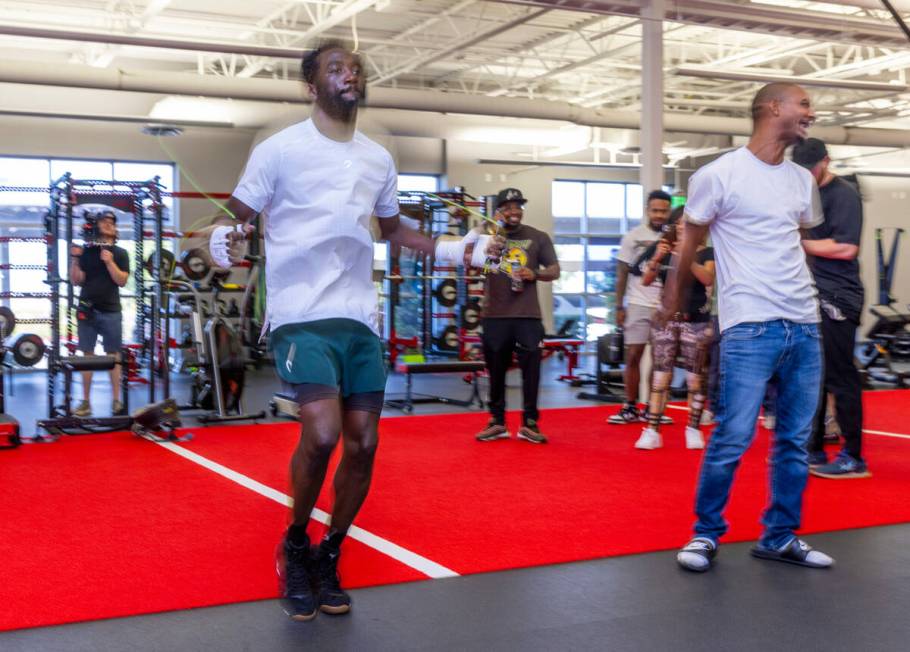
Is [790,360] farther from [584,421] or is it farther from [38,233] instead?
[38,233]

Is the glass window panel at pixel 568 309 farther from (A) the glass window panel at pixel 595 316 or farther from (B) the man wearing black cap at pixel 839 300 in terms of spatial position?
(B) the man wearing black cap at pixel 839 300

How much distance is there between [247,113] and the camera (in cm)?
1280

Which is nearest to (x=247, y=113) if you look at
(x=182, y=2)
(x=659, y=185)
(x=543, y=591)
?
(x=182, y=2)

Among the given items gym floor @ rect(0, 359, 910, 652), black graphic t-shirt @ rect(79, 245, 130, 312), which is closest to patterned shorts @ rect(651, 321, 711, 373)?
gym floor @ rect(0, 359, 910, 652)

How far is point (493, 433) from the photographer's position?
20.5ft

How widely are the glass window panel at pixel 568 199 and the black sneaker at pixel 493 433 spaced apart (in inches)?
459

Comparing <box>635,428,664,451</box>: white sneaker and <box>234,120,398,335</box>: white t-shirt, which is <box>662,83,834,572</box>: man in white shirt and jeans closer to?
<box>234,120,398,335</box>: white t-shirt

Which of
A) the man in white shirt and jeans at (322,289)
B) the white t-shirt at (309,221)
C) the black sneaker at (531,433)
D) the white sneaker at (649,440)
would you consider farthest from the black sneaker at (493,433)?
the white t-shirt at (309,221)

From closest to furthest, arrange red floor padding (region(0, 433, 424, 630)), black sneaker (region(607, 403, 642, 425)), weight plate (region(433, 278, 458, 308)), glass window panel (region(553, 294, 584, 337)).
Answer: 1. red floor padding (region(0, 433, 424, 630))
2. black sneaker (region(607, 403, 642, 425))
3. weight plate (region(433, 278, 458, 308))
4. glass window panel (region(553, 294, 584, 337))

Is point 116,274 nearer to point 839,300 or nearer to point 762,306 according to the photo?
point 839,300

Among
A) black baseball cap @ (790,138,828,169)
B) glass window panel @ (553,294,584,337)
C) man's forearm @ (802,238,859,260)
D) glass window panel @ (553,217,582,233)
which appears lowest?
glass window panel @ (553,294,584,337)

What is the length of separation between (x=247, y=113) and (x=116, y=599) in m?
10.6

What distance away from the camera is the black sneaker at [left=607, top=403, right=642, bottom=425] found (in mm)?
7027

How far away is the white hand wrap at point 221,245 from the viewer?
8.84 ft
